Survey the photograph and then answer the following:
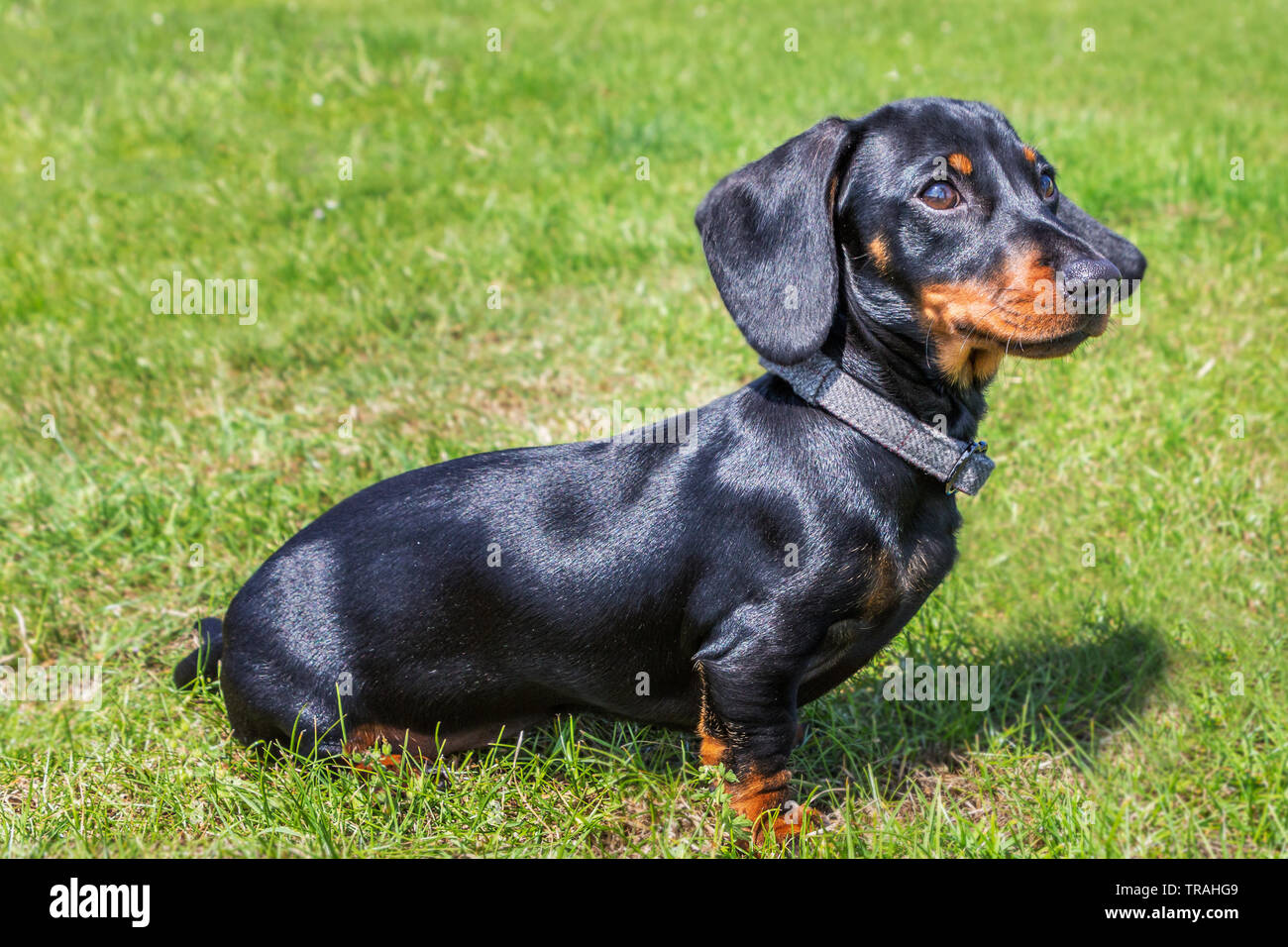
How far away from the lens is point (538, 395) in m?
5.18

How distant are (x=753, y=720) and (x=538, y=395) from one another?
269cm

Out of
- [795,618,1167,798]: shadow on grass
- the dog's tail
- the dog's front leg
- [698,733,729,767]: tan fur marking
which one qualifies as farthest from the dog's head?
the dog's tail

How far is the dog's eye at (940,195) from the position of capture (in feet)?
8.71

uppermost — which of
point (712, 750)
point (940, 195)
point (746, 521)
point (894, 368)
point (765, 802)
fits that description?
point (940, 195)

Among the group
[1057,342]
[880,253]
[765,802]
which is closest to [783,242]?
[880,253]

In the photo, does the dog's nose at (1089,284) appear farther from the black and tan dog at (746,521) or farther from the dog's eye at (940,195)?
the dog's eye at (940,195)

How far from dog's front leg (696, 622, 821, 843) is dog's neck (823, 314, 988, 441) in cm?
67

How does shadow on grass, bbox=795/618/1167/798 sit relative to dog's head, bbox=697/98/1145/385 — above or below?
below

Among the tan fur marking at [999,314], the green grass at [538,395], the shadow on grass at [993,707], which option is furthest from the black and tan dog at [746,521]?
the shadow on grass at [993,707]

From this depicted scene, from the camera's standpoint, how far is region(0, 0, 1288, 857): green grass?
309cm

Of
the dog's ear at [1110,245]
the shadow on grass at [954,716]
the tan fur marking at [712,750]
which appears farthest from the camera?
the shadow on grass at [954,716]

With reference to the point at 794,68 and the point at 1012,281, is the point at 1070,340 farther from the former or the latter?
the point at 794,68

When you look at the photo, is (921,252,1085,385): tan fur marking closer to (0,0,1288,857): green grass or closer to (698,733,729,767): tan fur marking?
(698,733,729,767): tan fur marking

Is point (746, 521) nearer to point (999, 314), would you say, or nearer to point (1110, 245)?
point (999, 314)
